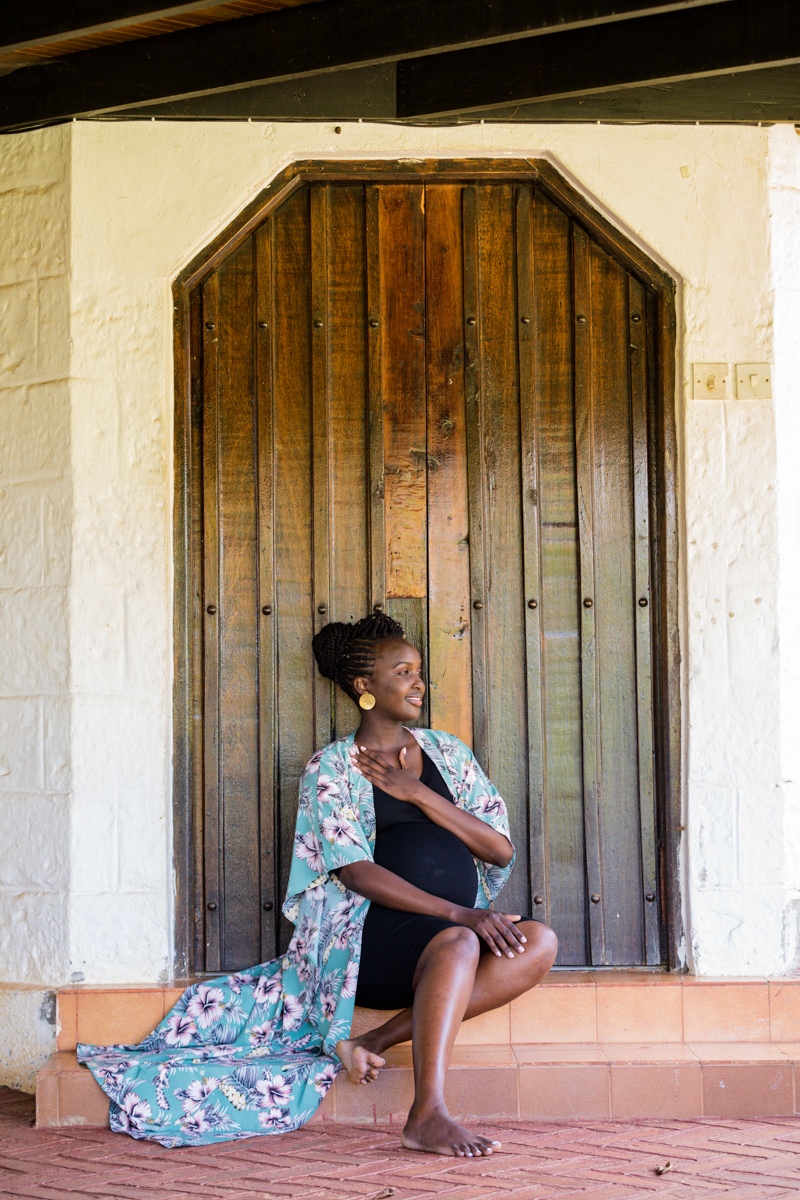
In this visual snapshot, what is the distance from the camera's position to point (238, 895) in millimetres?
3801

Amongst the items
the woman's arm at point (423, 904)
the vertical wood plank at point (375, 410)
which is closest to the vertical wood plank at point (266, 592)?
the vertical wood plank at point (375, 410)

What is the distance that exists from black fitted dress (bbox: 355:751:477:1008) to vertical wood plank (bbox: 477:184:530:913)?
34 cm

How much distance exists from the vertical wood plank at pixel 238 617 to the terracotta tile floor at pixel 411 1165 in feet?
2.77

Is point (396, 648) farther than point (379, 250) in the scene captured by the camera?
No

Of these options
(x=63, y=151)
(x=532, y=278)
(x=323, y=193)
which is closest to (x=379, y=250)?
(x=323, y=193)

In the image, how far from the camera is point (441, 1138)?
2.86 metres

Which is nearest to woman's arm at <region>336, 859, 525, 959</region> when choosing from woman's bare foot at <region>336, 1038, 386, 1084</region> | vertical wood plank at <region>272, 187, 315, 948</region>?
woman's bare foot at <region>336, 1038, 386, 1084</region>

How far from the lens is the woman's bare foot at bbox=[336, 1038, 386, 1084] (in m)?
3.13

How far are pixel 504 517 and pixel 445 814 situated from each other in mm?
1137

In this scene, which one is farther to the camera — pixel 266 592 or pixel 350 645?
pixel 266 592

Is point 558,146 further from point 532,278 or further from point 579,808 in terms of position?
point 579,808

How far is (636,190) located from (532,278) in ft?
1.57

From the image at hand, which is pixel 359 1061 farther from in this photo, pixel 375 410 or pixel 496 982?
pixel 375 410

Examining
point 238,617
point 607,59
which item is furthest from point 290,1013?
point 607,59
